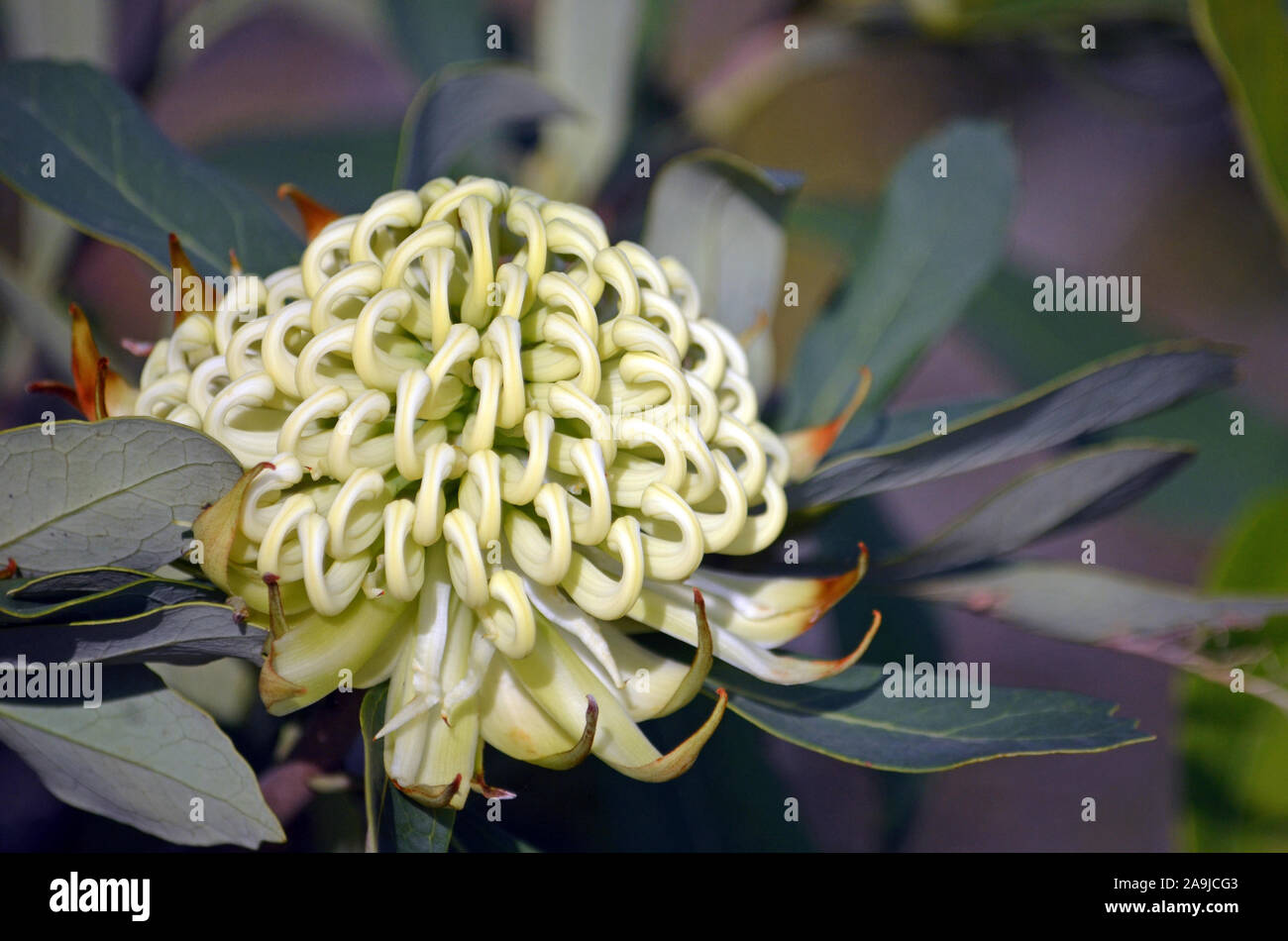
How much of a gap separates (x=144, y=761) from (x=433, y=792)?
0.70 feet

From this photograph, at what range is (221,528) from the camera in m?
0.67

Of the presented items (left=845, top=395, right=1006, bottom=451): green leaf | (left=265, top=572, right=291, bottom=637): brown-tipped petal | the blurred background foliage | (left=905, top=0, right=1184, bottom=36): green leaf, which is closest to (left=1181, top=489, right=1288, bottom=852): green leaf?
the blurred background foliage

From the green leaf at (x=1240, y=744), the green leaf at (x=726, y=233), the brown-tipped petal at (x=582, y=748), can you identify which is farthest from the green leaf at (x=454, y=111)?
the green leaf at (x=1240, y=744)

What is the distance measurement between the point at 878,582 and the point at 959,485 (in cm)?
265

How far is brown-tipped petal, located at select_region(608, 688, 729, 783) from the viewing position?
26.1 inches

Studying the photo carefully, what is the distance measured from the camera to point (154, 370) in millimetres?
842

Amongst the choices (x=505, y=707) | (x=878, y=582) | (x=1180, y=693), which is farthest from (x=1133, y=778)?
(x=505, y=707)

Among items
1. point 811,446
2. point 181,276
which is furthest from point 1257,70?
point 181,276

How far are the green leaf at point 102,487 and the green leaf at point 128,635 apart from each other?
0.05m

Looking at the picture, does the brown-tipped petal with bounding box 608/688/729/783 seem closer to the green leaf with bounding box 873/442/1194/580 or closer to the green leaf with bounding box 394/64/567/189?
the green leaf with bounding box 873/442/1194/580

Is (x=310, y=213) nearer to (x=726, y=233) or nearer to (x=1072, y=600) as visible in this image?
(x=726, y=233)

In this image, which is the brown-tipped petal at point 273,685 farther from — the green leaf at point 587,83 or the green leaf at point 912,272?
the green leaf at point 587,83

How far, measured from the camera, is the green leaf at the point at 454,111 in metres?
0.88
